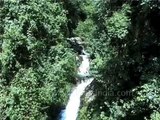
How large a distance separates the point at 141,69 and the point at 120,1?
267 centimetres

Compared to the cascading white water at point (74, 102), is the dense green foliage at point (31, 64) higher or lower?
higher

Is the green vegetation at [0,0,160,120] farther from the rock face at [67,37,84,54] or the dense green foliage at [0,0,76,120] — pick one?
the rock face at [67,37,84,54]

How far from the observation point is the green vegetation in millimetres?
13164

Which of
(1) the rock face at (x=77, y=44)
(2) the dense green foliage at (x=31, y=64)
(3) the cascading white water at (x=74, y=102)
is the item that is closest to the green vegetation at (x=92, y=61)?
(2) the dense green foliage at (x=31, y=64)

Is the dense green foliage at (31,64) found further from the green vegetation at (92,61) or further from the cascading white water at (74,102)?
the cascading white water at (74,102)

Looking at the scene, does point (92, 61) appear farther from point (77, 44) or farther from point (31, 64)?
point (77, 44)

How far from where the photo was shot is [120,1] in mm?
14117

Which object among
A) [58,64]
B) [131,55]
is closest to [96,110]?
[131,55]

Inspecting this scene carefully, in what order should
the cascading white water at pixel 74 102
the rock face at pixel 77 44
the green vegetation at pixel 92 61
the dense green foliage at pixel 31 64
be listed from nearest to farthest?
the green vegetation at pixel 92 61 < the dense green foliage at pixel 31 64 < the cascading white water at pixel 74 102 < the rock face at pixel 77 44

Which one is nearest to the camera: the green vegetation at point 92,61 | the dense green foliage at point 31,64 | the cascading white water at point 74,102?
the green vegetation at point 92,61

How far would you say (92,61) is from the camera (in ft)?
50.6

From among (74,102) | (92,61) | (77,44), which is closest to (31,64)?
(74,102)

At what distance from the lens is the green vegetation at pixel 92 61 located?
43.2 feet

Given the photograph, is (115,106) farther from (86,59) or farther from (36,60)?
(86,59)
